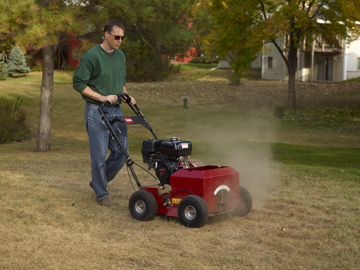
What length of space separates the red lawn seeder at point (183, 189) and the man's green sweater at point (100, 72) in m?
0.28

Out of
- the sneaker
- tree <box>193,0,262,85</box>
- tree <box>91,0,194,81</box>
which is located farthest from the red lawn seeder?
tree <box>193,0,262,85</box>

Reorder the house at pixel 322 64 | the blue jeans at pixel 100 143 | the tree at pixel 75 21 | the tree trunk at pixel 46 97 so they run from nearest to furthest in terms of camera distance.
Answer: the blue jeans at pixel 100 143, the tree at pixel 75 21, the tree trunk at pixel 46 97, the house at pixel 322 64

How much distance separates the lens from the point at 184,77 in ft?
117

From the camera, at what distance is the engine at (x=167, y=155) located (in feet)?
15.4

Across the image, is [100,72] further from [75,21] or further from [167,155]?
[75,21]

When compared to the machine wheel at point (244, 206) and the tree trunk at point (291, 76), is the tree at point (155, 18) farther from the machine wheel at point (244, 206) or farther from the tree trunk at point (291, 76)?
the tree trunk at point (291, 76)

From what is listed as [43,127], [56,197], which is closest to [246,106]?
[43,127]

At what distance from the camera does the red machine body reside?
14.4 ft

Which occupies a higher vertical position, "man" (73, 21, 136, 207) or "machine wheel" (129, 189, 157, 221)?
"man" (73, 21, 136, 207)

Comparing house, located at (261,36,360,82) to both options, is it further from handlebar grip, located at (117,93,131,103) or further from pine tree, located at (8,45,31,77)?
handlebar grip, located at (117,93,131,103)

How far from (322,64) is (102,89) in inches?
1398

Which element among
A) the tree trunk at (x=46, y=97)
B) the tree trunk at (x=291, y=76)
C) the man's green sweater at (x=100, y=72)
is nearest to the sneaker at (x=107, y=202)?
the man's green sweater at (x=100, y=72)

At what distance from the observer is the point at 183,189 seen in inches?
177

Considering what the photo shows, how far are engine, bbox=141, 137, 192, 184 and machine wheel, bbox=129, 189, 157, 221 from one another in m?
0.28
